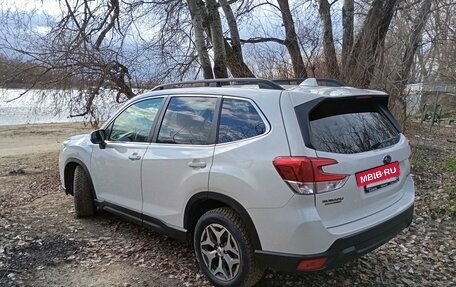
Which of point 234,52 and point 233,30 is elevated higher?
point 233,30

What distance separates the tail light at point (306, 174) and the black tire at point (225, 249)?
0.58 metres

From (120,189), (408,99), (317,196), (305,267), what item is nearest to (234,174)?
(317,196)

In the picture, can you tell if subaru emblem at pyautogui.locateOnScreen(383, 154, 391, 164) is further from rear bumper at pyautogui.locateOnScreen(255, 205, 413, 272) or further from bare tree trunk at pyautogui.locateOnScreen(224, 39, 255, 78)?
bare tree trunk at pyautogui.locateOnScreen(224, 39, 255, 78)

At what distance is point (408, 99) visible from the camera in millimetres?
8414

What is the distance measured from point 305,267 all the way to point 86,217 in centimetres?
337

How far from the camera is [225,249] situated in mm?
3111

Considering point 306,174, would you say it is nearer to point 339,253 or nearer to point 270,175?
point 270,175

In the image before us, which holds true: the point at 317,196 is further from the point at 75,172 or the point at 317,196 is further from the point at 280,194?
the point at 75,172

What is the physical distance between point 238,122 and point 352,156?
2.98 ft

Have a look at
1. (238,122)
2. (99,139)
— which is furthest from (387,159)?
(99,139)

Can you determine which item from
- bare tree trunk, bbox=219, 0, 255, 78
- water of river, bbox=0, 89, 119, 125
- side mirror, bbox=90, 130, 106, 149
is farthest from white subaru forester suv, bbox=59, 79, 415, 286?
water of river, bbox=0, 89, 119, 125

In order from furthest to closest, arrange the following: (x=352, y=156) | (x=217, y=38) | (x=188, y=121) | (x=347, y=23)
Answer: (x=347, y=23)
(x=217, y=38)
(x=188, y=121)
(x=352, y=156)

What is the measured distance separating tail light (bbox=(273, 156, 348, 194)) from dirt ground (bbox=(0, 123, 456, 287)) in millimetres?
1157

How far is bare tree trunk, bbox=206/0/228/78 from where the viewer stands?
29.2 feet
